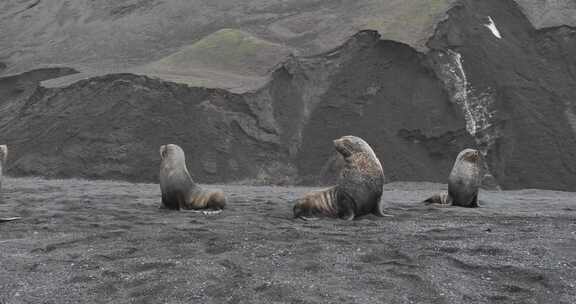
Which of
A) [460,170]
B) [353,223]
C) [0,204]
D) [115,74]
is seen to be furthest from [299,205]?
[115,74]

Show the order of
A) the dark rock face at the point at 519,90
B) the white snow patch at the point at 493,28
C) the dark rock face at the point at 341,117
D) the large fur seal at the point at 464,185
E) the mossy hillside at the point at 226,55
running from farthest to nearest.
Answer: the white snow patch at the point at 493,28, the mossy hillside at the point at 226,55, the dark rock face at the point at 519,90, the dark rock face at the point at 341,117, the large fur seal at the point at 464,185

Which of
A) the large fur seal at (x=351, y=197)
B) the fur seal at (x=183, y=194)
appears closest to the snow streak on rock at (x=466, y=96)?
the large fur seal at (x=351, y=197)

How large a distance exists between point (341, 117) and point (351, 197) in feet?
28.3

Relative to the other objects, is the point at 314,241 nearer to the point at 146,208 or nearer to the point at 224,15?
the point at 146,208

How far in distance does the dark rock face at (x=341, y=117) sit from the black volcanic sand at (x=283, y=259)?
299 inches

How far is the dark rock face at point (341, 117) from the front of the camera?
46.9ft

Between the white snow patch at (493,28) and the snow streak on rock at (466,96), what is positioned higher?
the white snow patch at (493,28)

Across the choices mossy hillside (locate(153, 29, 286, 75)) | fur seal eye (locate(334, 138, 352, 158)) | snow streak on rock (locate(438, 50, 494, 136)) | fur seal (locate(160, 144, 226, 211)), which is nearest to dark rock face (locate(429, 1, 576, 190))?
snow streak on rock (locate(438, 50, 494, 136))

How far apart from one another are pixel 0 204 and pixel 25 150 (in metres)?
7.55

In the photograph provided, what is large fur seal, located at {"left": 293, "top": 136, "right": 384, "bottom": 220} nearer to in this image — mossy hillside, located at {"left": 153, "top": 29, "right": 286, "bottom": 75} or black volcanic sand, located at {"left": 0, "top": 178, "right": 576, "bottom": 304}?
black volcanic sand, located at {"left": 0, "top": 178, "right": 576, "bottom": 304}

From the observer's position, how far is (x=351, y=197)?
696cm

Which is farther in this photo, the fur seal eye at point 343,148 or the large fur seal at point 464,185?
the large fur seal at point 464,185

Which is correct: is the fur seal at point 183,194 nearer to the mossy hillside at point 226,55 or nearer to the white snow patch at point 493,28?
the mossy hillside at point 226,55

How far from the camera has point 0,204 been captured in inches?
309
